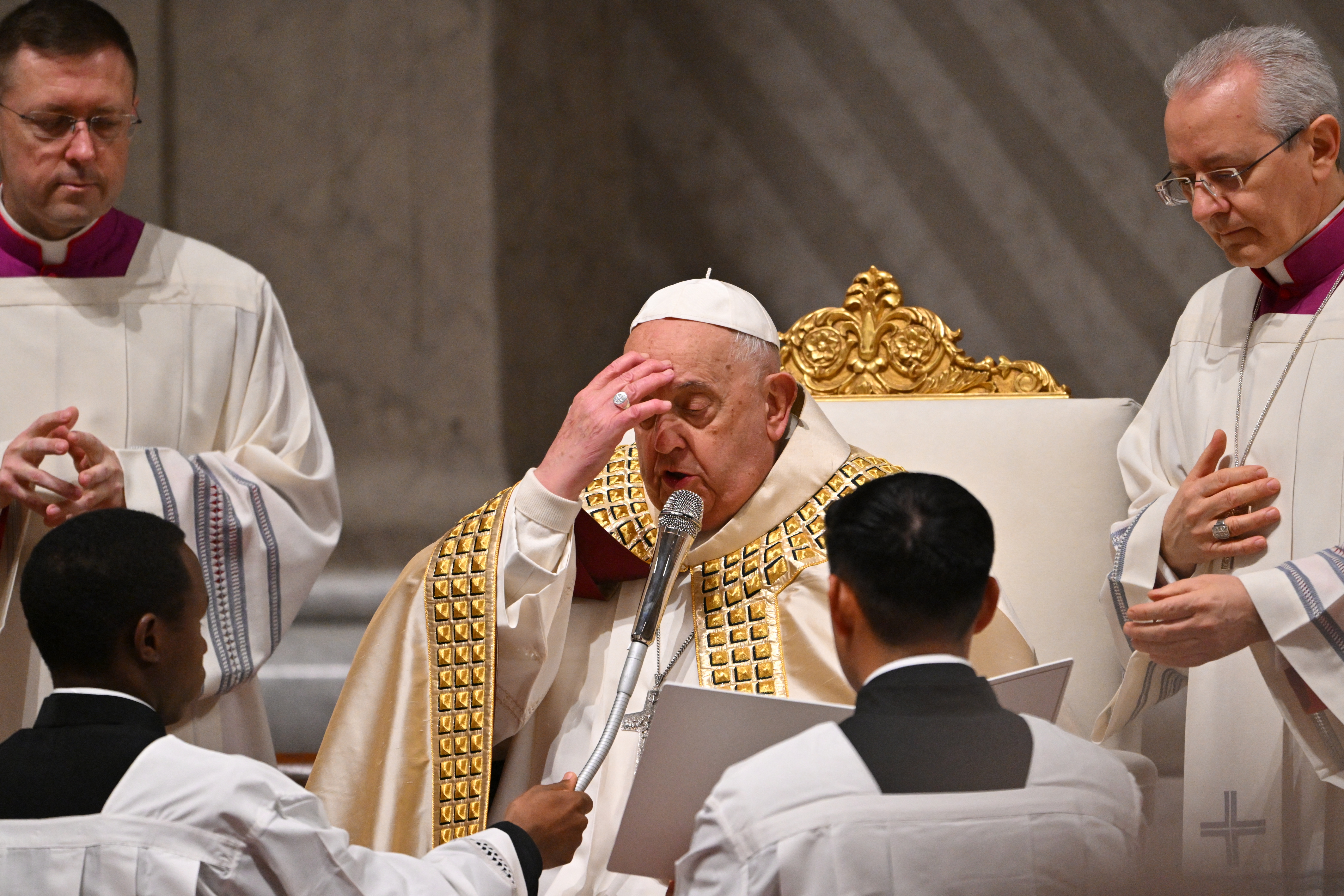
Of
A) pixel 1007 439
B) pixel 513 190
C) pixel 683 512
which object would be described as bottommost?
pixel 683 512

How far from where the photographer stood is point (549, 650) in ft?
9.45

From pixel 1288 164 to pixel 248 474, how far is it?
2.17 m

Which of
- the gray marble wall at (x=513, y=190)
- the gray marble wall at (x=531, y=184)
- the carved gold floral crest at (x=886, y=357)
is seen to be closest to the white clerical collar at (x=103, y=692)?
the carved gold floral crest at (x=886, y=357)

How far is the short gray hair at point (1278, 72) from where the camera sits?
2.68 metres

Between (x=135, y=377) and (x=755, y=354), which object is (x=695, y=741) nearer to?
(x=755, y=354)

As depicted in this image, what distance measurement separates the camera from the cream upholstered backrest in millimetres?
3439

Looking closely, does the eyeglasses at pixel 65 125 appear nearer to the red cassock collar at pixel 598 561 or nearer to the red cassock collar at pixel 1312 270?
the red cassock collar at pixel 598 561

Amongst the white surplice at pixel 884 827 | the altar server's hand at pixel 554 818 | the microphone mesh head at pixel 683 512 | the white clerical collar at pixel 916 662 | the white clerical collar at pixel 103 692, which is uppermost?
the microphone mesh head at pixel 683 512

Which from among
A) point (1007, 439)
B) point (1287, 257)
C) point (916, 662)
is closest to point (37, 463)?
point (916, 662)

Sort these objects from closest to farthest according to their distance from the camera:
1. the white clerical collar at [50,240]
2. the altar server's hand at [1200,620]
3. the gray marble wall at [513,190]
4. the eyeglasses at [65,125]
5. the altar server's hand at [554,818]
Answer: the altar server's hand at [554,818], the altar server's hand at [1200,620], the eyeglasses at [65,125], the white clerical collar at [50,240], the gray marble wall at [513,190]

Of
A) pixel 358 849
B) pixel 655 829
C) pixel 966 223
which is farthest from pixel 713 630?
pixel 966 223

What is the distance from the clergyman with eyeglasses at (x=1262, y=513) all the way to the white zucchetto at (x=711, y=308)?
32.7 inches

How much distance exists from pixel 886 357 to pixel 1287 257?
3.99 feet

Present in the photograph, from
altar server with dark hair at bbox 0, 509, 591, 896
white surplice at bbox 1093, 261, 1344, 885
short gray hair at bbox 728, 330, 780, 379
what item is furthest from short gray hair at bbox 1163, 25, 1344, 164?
altar server with dark hair at bbox 0, 509, 591, 896
